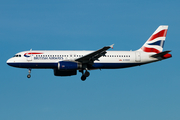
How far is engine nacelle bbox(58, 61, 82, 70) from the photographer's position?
156 feet

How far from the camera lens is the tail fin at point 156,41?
174 ft

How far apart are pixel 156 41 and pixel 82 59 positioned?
13276 mm

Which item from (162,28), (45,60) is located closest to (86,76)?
(45,60)

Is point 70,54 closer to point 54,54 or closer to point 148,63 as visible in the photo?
point 54,54

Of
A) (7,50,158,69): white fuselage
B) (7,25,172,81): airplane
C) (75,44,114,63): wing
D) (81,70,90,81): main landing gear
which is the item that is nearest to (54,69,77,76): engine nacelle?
(7,25,172,81): airplane

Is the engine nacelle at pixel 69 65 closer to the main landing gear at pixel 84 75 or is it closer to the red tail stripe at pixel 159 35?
the main landing gear at pixel 84 75

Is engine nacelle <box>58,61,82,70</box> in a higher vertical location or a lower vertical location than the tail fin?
lower

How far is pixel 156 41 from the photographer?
176 feet

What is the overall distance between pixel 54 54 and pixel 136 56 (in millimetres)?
12442

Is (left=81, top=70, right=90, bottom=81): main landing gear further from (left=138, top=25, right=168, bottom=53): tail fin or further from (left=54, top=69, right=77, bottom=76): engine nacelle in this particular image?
(left=138, top=25, right=168, bottom=53): tail fin

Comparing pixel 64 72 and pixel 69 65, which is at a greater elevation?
pixel 69 65

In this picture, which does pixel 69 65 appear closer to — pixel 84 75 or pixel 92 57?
pixel 92 57

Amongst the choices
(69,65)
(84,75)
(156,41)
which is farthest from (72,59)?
(156,41)

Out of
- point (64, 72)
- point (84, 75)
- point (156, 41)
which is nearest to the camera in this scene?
point (84, 75)
